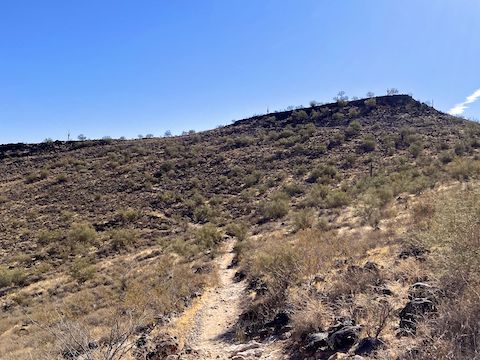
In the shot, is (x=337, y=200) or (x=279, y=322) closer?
(x=279, y=322)

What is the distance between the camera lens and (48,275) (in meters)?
20.0

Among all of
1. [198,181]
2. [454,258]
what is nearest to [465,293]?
[454,258]

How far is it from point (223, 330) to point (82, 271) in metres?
11.7

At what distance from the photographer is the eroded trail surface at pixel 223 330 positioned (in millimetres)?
7285

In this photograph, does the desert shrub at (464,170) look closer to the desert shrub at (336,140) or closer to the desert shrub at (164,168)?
the desert shrub at (336,140)

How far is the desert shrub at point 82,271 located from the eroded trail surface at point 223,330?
7.16 m

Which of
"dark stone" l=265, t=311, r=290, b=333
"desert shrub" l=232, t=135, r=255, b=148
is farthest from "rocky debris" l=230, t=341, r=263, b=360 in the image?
"desert shrub" l=232, t=135, r=255, b=148

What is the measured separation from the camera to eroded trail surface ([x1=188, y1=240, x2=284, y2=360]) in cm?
729

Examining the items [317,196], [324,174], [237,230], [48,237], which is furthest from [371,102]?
[48,237]

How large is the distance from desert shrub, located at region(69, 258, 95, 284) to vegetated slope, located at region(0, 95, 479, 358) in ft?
0.28

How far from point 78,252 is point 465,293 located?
71.2 ft

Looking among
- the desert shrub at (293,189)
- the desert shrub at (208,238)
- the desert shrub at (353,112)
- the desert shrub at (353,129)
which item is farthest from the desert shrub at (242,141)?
the desert shrub at (208,238)

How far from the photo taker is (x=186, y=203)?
1197 inches

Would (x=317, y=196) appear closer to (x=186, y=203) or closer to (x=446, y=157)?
(x=186, y=203)
